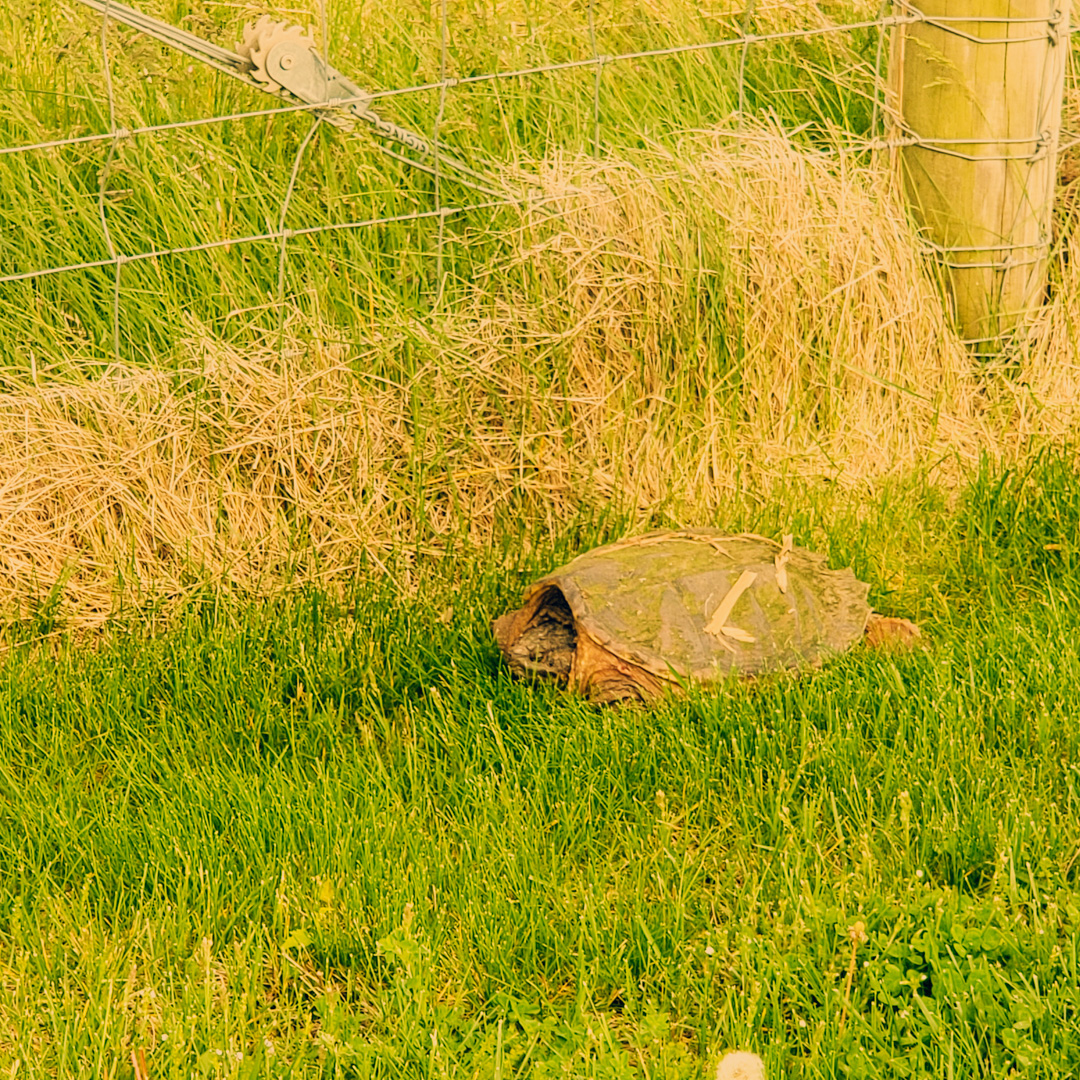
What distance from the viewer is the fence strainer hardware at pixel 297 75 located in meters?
3.43

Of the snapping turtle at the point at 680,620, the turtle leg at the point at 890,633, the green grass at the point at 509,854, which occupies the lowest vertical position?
the green grass at the point at 509,854

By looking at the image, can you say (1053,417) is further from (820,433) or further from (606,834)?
(606,834)

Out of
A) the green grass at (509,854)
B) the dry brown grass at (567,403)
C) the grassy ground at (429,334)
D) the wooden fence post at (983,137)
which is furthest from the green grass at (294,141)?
the green grass at (509,854)

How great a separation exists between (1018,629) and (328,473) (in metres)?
1.68

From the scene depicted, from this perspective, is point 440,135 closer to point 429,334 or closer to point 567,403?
point 429,334

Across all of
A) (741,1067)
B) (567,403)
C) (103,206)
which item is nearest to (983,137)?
(567,403)

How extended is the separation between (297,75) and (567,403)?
3.62 feet

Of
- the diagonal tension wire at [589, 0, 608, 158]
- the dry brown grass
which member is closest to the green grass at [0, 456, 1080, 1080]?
the dry brown grass

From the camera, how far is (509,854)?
2393 mm

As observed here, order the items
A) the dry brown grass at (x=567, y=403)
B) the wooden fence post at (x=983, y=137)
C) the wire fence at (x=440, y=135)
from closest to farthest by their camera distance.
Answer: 1. the dry brown grass at (x=567, y=403)
2. the wire fence at (x=440, y=135)
3. the wooden fence post at (x=983, y=137)

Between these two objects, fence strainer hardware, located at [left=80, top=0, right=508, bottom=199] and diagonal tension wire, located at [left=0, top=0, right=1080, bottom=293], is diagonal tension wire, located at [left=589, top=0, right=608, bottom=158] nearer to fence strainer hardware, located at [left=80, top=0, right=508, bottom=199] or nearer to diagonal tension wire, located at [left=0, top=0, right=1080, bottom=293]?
diagonal tension wire, located at [left=0, top=0, right=1080, bottom=293]

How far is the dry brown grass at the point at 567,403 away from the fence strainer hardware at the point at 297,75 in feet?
1.07

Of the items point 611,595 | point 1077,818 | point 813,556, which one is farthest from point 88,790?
point 1077,818

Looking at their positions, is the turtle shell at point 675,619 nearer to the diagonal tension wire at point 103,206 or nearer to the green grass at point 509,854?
the green grass at point 509,854
